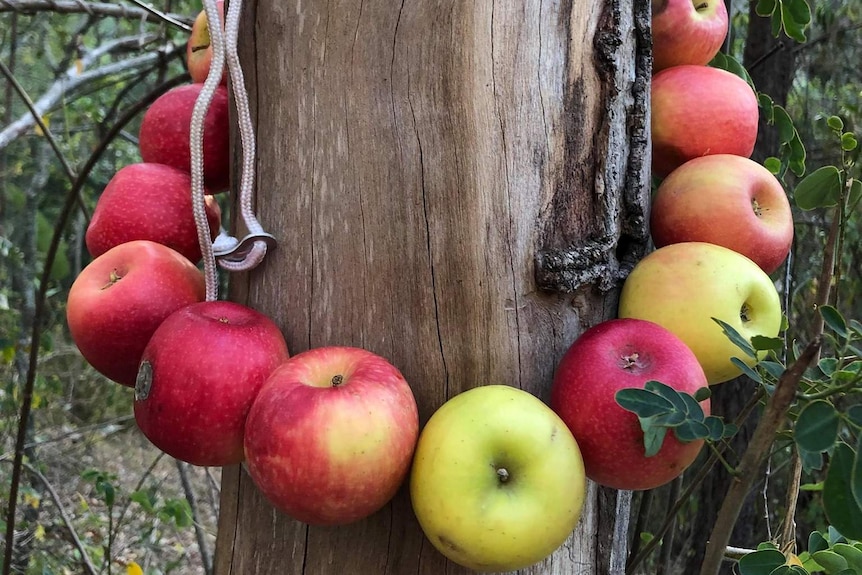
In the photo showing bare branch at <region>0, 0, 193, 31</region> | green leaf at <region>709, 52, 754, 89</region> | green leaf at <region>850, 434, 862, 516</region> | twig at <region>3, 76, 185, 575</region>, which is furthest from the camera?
bare branch at <region>0, 0, 193, 31</region>

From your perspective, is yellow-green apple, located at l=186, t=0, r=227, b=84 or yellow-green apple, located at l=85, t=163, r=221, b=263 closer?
yellow-green apple, located at l=85, t=163, r=221, b=263

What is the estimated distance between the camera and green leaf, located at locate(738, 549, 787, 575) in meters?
0.88

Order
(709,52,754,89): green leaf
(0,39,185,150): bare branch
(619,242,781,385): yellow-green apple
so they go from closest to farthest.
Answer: (619,242,781,385): yellow-green apple, (709,52,754,89): green leaf, (0,39,185,150): bare branch

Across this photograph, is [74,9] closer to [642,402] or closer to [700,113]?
[700,113]

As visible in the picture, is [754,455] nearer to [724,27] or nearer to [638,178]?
[638,178]

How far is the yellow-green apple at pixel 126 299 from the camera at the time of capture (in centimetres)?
91

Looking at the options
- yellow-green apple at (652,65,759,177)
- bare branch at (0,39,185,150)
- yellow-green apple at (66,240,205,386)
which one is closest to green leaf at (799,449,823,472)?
yellow-green apple at (652,65,759,177)

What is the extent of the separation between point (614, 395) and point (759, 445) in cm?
15

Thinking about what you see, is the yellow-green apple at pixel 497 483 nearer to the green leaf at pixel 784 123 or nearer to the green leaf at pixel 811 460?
the green leaf at pixel 811 460

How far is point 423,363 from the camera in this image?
0.84 meters

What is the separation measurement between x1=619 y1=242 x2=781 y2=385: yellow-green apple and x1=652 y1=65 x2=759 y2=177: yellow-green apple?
212 millimetres

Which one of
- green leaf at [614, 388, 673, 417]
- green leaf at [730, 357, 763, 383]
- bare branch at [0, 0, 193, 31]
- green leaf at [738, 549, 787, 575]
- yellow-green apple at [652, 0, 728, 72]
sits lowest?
green leaf at [738, 549, 787, 575]

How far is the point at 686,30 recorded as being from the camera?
1.07 m

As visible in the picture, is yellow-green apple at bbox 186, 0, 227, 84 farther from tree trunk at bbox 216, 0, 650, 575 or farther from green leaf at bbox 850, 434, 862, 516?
green leaf at bbox 850, 434, 862, 516
